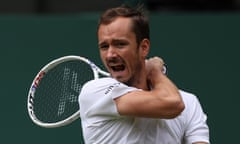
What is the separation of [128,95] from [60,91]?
1125 millimetres

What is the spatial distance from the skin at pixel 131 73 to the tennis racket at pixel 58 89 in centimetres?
68

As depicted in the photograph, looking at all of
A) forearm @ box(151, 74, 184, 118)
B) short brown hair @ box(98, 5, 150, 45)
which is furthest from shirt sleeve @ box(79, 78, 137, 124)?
short brown hair @ box(98, 5, 150, 45)

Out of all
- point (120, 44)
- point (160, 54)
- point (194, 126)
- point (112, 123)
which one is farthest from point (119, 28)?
point (160, 54)

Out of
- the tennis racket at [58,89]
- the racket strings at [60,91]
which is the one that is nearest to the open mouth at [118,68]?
the tennis racket at [58,89]

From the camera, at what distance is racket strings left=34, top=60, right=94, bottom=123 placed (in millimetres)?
4453

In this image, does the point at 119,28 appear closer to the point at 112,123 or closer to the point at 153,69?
the point at 153,69

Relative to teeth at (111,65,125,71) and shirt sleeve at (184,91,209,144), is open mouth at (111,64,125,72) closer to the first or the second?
teeth at (111,65,125,71)

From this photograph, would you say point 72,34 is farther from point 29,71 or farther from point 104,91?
point 104,91

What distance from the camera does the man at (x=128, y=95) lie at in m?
3.50

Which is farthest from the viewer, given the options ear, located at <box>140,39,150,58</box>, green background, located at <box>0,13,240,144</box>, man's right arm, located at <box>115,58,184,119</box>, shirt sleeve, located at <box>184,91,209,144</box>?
green background, located at <box>0,13,240,144</box>

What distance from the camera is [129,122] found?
3.58m

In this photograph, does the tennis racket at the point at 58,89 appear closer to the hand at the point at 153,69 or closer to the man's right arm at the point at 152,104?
the hand at the point at 153,69

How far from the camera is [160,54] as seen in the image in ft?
22.8

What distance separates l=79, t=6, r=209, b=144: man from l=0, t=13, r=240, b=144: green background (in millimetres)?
3297
